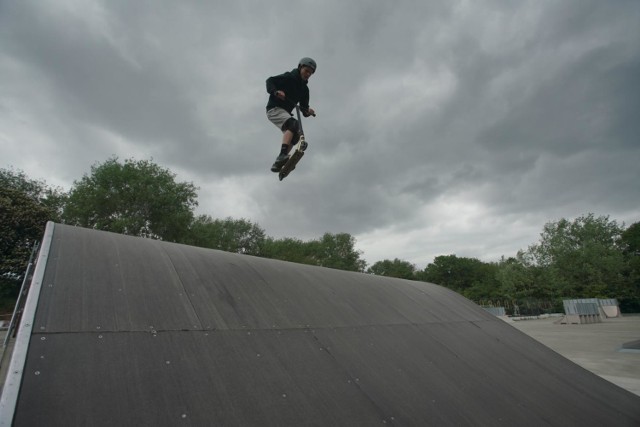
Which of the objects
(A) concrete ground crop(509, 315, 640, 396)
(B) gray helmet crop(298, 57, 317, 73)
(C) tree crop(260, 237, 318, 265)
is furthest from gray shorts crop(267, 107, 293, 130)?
(C) tree crop(260, 237, 318, 265)

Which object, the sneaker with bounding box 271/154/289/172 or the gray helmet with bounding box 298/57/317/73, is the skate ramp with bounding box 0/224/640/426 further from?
the gray helmet with bounding box 298/57/317/73

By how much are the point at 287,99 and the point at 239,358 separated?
450cm

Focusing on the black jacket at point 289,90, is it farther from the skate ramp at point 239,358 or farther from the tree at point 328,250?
the tree at point 328,250

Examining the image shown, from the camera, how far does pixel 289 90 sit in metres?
5.88

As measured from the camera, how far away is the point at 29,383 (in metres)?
1.86

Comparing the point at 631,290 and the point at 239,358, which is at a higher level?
the point at 631,290

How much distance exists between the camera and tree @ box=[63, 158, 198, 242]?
32.0m

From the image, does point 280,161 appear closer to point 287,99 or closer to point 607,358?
point 287,99

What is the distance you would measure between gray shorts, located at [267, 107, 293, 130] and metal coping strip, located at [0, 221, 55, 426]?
4.00m

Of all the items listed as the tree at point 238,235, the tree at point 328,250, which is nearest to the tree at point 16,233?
the tree at point 238,235

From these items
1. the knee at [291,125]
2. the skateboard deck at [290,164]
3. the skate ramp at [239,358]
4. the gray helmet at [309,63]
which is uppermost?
the gray helmet at [309,63]

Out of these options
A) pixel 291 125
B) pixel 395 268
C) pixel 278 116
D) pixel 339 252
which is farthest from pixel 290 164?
pixel 395 268

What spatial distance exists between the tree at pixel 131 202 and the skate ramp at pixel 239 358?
31.9 meters

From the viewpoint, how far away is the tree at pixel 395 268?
326ft
